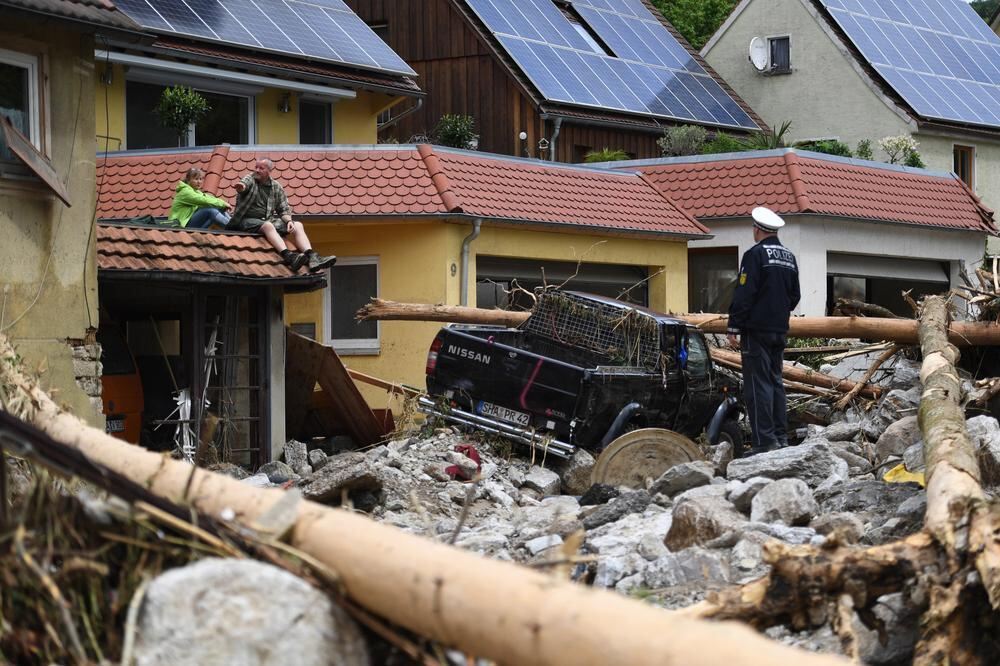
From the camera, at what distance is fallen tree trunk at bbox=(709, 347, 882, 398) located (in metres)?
18.0

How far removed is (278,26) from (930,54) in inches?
759

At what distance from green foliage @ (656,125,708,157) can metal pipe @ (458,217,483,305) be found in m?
10.7

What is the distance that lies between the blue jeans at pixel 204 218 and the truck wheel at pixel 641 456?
5.83 m

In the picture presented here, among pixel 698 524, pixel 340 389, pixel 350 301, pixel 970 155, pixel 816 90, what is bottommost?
pixel 698 524

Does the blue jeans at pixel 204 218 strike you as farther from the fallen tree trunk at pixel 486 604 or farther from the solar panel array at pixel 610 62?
the fallen tree trunk at pixel 486 604

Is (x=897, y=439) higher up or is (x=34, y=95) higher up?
(x=34, y=95)

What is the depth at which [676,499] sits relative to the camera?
12.1 meters

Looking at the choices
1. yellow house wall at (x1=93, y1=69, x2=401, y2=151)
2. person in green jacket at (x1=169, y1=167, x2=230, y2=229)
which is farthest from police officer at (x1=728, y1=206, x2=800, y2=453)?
yellow house wall at (x1=93, y1=69, x2=401, y2=151)

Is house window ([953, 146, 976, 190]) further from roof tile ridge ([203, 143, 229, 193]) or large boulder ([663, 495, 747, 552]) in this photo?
large boulder ([663, 495, 747, 552])

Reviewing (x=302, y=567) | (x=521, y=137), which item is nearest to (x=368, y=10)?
(x=521, y=137)

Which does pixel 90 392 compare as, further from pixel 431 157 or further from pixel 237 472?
pixel 431 157

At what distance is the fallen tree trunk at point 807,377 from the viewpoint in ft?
59.1

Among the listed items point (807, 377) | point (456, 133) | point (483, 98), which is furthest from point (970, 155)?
point (807, 377)

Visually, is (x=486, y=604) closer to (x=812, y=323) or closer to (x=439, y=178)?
(x=812, y=323)
